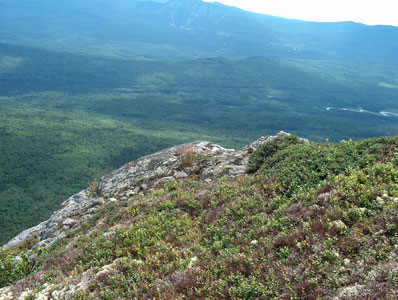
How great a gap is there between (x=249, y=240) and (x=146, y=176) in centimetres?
1182

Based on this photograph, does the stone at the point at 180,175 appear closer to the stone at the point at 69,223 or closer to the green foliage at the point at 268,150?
the green foliage at the point at 268,150

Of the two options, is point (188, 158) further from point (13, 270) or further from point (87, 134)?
point (87, 134)

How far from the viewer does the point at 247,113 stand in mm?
198500

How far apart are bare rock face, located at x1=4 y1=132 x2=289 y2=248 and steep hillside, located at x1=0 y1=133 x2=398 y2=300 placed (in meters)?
0.97

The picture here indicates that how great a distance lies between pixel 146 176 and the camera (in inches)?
756

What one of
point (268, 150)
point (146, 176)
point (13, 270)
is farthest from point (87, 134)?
point (13, 270)

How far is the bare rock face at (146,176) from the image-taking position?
1617 cm

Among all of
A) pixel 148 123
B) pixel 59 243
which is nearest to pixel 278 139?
pixel 59 243

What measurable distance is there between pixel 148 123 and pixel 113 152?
53.9 metres

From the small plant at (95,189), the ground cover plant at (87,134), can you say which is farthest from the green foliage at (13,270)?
the ground cover plant at (87,134)

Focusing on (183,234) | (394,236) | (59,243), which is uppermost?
(394,236)

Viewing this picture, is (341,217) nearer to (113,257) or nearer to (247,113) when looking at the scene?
(113,257)

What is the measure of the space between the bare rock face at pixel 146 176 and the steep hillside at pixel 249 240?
974mm

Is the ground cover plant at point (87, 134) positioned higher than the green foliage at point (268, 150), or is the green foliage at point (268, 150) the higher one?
the green foliage at point (268, 150)
